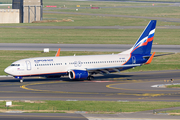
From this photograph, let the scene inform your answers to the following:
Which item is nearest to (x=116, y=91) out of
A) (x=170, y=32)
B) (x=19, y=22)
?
(x=170, y=32)

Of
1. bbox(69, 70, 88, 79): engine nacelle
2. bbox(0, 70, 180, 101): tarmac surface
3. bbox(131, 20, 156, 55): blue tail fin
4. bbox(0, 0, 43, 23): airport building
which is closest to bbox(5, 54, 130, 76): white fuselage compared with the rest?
bbox(69, 70, 88, 79): engine nacelle

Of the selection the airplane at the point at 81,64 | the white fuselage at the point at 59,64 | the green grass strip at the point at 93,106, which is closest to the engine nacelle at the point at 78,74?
the airplane at the point at 81,64

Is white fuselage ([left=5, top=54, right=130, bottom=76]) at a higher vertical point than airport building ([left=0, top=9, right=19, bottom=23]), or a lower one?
lower

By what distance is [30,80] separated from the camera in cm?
6291

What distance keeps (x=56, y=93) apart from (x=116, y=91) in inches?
349

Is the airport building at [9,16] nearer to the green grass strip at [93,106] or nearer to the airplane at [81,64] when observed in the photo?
the airplane at [81,64]

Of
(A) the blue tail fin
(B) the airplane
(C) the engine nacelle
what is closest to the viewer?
(B) the airplane

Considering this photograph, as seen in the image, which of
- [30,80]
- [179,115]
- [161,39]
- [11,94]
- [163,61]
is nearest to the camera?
[179,115]

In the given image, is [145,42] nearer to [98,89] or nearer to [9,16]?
[98,89]

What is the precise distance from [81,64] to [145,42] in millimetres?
14049

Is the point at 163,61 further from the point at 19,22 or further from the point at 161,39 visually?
the point at 19,22

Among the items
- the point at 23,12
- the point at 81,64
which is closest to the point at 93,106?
the point at 81,64

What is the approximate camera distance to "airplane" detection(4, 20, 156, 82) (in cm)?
5840

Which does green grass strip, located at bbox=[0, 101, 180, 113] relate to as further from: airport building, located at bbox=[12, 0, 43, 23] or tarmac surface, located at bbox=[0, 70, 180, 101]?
airport building, located at bbox=[12, 0, 43, 23]
